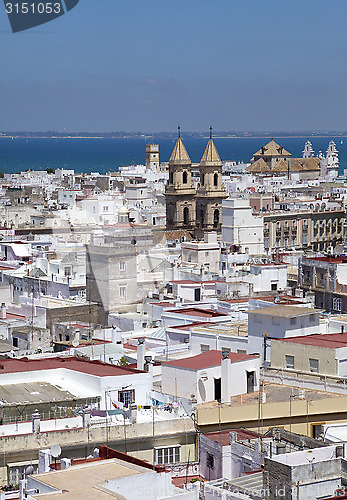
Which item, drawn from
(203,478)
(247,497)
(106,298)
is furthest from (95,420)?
(106,298)

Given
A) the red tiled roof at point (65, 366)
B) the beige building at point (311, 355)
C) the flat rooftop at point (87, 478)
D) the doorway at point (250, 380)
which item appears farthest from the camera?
the beige building at point (311, 355)

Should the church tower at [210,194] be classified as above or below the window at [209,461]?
above

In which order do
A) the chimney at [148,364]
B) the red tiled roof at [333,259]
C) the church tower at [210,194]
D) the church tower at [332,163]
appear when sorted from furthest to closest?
the church tower at [332,163] < the church tower at [210,194] < the red tiled roof at [333,259] < the chimney at [148,364]

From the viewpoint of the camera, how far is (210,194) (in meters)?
43.0

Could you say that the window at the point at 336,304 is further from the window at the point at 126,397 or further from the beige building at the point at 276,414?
the window at the point at 126,397

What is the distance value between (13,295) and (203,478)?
1606cm

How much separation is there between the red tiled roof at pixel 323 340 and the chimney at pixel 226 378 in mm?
2233

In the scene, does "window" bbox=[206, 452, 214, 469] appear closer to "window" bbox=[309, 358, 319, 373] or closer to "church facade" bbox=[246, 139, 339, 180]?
"window" bbox=[309, 358, 319, 373]

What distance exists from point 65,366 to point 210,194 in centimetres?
2795

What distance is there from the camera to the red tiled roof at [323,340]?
17062 mm

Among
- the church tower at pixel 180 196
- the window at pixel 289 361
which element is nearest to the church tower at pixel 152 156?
the church tower at pixel 180 196

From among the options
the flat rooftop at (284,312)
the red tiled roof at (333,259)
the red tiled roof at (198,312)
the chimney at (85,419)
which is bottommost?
the red tiled roof at (198,312)

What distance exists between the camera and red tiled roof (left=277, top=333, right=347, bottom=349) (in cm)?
1706

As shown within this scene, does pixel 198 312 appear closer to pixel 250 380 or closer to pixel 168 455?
pixel 250 380
